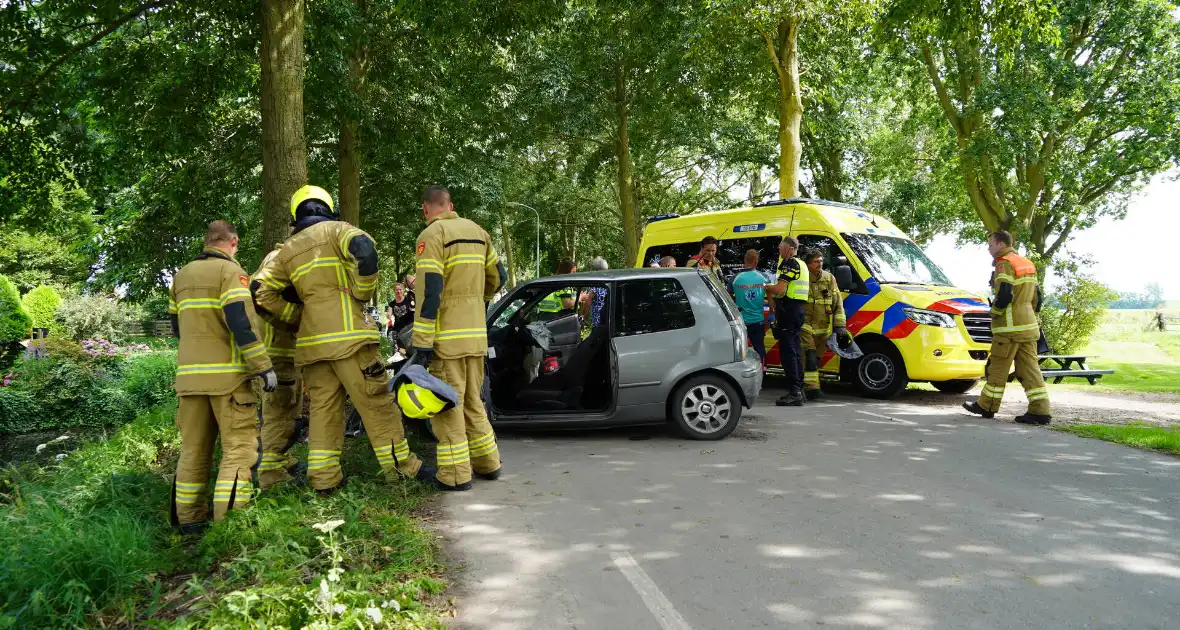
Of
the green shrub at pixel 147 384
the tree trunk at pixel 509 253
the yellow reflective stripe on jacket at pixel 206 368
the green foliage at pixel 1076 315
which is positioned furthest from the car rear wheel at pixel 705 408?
the tree trunk at pixel 509 253

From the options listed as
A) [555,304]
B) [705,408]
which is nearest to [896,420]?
[705,408]

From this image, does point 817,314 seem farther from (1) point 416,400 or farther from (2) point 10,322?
(2) point 10,322

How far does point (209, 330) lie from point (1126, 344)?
2908 centimetres

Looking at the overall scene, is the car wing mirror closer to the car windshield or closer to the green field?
the car windshield

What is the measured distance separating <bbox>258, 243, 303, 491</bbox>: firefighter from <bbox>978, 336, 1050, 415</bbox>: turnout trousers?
22.6ft

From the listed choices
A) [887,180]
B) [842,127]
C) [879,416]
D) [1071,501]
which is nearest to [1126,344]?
[887,180]

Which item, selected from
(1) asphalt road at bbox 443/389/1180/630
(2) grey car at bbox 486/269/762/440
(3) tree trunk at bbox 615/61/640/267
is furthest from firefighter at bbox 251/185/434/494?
(3) tree trunk at bbox 615/61/640/267

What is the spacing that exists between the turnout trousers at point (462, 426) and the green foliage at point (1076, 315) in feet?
45.5

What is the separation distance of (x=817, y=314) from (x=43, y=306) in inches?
782

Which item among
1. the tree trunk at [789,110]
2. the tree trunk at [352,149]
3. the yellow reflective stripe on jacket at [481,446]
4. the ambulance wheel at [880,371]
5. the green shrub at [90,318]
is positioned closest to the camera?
the yellow reflective stripe on jacket at [481,446]

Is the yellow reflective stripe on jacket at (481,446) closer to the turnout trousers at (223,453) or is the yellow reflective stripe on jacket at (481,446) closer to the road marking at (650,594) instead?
the turnout trousers at (223,453)

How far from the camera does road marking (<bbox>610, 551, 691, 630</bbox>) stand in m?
3.25

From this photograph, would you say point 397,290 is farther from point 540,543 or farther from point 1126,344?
point 1126,344

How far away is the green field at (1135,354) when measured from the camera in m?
12.1
